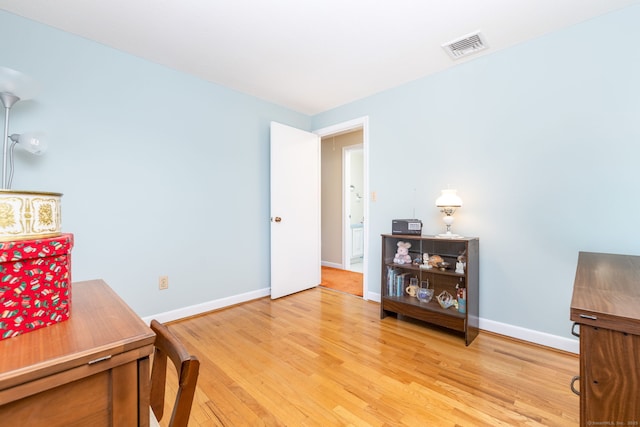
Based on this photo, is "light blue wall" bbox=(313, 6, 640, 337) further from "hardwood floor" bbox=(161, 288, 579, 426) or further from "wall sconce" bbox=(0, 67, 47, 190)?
"wall sconce" bbox=(0, 67, 47, 190)

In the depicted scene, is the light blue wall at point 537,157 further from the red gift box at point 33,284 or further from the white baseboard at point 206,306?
the red gift box at point 33,284

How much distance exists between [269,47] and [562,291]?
2.90 metres

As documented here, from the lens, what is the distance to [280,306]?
296 cm

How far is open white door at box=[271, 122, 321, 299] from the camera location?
3178mm

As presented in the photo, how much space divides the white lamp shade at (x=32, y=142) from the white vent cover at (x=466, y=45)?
290 centimetres

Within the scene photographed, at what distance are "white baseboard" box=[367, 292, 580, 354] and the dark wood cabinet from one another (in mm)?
131

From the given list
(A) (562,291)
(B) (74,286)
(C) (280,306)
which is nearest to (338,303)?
(C) (280,306)

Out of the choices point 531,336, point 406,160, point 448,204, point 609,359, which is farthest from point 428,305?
point 609,359

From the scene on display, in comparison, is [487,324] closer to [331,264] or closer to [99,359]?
[99,359]

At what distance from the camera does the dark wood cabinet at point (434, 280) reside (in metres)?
2.19

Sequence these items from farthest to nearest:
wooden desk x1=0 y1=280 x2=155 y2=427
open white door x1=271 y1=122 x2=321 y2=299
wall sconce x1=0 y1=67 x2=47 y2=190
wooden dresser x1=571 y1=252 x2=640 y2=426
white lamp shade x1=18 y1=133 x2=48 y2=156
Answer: open white door x1=271 y1=122 x2=321 y2=299 → white lamp shade x1=18 y1=133 x2=48 y2=156 → wall sconce x1=0 y1=67 x2=47 y2=190 → wooden dresser x1=571 y1=252 x2=640 y2=426 → wooden desk x1=0 y1=280 x2=155 y2=427

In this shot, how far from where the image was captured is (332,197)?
5.01 meters

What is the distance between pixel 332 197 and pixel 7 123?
3.95 metres

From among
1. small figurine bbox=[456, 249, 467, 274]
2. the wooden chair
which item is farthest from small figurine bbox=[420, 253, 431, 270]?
the wooden chair
